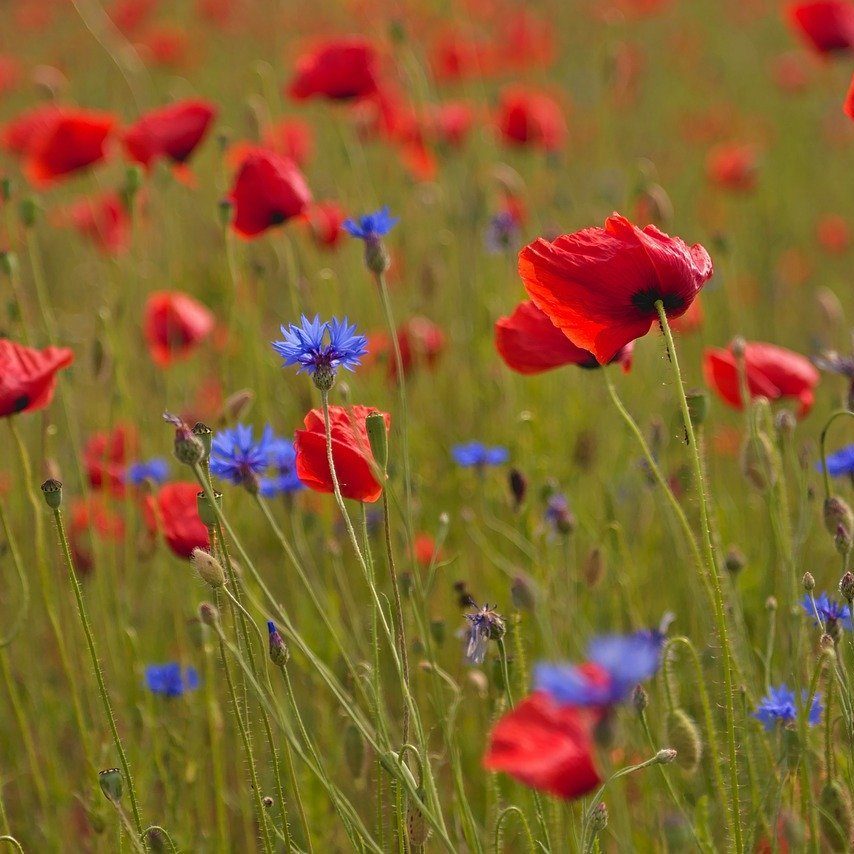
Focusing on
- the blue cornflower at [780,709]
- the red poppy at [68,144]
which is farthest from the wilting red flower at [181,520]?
the red poppy at [68,144]

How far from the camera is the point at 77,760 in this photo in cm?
200

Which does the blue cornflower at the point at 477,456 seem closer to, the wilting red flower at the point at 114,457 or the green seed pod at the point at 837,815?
the wilting red flower at the point at 114,457

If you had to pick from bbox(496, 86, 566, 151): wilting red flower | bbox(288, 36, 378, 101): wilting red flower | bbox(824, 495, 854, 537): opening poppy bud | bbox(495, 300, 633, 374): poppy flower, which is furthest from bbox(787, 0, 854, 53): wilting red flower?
bbox(824, 495, 854, 537): opening poppy bud

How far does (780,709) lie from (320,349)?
63 cm

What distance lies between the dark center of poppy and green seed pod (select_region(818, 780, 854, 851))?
0.50m

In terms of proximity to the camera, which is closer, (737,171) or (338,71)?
(338,71)

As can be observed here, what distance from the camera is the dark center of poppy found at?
1099 mm

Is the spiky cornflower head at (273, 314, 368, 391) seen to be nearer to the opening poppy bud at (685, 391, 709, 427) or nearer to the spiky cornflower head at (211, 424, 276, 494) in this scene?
the spiky cornflower head at (211, 424, 276, 494)

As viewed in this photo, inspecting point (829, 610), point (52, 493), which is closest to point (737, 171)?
point (829, 610)

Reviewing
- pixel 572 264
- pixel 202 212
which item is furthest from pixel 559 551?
pixel 202 212

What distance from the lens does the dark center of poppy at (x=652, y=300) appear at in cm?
110

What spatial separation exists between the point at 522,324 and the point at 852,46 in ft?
6.34

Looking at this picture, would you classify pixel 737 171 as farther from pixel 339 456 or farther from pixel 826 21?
pixel 339 456

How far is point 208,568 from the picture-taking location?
994mm
